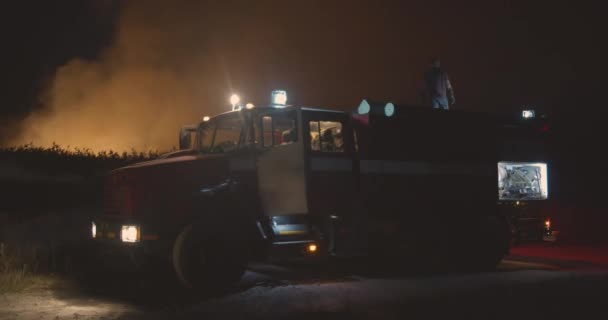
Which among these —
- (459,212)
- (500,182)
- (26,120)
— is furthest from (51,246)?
(26,120)

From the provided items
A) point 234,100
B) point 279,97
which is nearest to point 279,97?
point 279,97

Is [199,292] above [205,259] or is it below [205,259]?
below

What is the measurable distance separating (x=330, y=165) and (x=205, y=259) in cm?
249

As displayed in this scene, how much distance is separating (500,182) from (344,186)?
11.9 feet

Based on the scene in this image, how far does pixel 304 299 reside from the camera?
8500 mm

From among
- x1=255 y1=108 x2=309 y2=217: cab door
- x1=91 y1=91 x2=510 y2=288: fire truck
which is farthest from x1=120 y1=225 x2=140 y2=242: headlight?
x1=255 y1=108 x2=309 y2=217: cab door

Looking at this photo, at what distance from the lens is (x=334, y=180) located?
10.1m

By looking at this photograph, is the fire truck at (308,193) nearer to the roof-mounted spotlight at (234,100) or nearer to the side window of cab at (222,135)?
the side window of cab at (222,135)

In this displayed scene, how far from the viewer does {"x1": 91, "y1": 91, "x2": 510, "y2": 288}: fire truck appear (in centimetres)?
918

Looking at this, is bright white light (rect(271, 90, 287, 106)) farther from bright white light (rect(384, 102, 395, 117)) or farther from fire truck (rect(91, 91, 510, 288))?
bright white light (rect(384, 102, 395, 117))

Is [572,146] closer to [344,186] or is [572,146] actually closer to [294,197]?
[344,186]

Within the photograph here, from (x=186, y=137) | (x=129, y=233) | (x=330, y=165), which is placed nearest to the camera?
(x=129, y=233)

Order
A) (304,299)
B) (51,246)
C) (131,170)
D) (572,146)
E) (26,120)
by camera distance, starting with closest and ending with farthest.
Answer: (304,299) → (131,170) → (51,246) → (572,146) → (26,120)

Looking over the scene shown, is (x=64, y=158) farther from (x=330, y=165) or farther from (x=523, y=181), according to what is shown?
(x=523, y=181)
